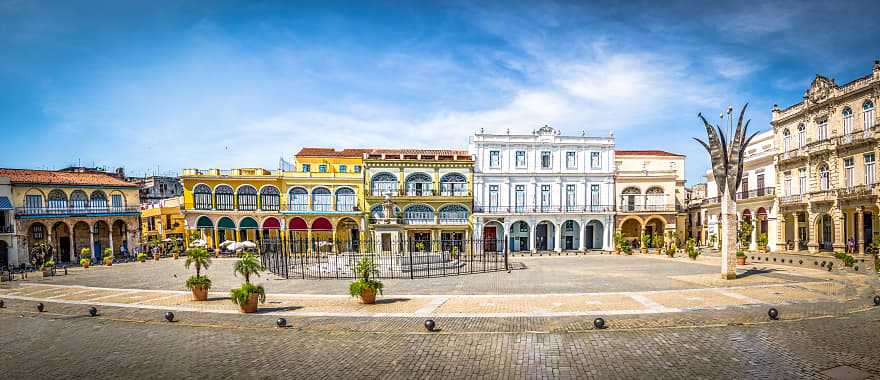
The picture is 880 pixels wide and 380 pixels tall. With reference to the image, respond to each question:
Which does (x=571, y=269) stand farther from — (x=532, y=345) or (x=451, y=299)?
(x=532, y=345)

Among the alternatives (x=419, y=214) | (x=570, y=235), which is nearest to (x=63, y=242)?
(x=419, y=214)

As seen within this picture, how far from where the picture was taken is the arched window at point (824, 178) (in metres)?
33.6

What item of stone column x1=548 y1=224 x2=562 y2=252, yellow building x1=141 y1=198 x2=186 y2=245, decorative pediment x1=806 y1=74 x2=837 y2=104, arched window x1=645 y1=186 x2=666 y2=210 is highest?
decorative pediment x1=806 y1=74 x2=837 y2=104

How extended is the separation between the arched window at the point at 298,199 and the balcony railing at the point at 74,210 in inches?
629

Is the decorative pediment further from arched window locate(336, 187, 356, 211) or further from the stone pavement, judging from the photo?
arched window locate(336, 187, 356, 211)

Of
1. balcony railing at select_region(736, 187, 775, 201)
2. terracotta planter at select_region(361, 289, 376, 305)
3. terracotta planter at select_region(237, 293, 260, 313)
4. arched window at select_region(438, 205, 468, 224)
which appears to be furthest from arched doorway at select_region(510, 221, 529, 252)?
terracotta planter at select_region(237, 293, 260, 313)

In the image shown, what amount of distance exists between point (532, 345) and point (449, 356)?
2.18 meters

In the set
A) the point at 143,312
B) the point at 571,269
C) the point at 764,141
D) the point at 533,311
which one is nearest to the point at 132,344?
the point at 143,312

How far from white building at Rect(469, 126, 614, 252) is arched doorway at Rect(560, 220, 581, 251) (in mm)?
362

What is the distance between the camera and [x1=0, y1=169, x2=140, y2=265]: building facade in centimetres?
3716

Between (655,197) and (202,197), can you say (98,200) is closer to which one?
(202,197)

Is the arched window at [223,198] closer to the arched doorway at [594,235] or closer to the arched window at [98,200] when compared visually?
the arched window at [98,200]

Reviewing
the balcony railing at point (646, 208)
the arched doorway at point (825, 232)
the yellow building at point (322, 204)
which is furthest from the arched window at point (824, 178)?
the yellow building at point (322, 204)

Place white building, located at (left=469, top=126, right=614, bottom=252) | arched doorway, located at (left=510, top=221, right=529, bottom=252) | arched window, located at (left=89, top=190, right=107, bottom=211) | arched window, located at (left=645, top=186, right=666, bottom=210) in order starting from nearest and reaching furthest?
arched window, located at (left=89, top=190, right=107, bottom=211) → white building, located at (left=469, top=126, right=614, bottom=252) → arched doorway, located at (left=510, top=221, right=529, bottom=252) → arched window, located at (left=645, top=186, right=666, bottom=210)
